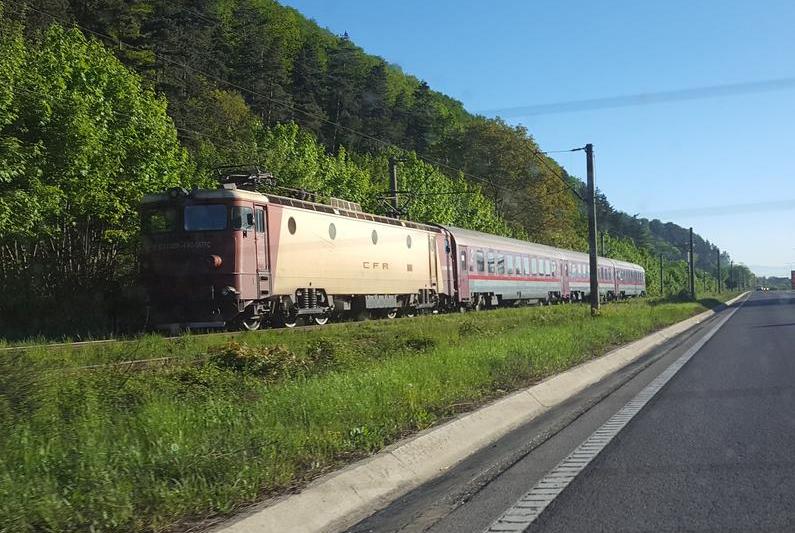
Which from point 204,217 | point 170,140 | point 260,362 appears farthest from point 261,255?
point 170,140

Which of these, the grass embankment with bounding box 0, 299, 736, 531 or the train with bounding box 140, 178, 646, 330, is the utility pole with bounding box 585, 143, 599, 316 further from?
the grass embankment with bounding box 0, 299, 736, 531

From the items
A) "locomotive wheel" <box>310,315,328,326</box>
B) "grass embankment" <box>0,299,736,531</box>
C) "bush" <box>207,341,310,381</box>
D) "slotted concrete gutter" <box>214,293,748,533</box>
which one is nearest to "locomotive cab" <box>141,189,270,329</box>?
"locomotive wheel" <box>310,315,328,326</box>

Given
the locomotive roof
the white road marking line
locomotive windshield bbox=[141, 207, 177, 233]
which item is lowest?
the white road marking line

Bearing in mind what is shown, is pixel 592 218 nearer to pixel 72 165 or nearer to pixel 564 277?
pixel 72 165

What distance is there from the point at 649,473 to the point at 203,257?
15321 mm

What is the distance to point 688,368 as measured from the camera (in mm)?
15156

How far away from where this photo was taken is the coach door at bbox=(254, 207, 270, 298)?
20.6m

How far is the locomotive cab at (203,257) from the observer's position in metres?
19.8

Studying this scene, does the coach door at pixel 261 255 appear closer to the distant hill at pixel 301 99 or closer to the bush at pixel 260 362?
the bush at pixel 260 362

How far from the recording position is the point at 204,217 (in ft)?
66.8

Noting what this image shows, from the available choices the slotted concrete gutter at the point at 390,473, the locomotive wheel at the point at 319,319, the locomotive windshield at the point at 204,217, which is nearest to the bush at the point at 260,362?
the slotted concrete gutter at the point at 390,473

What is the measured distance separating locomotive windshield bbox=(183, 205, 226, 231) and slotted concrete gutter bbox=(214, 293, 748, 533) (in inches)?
445

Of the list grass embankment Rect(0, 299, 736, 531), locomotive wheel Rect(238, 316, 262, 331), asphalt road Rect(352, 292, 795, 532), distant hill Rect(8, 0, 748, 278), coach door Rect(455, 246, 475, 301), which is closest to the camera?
grass embankment Rect(0, 299, 736, 531)

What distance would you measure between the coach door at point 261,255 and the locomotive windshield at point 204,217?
35.3 inches
